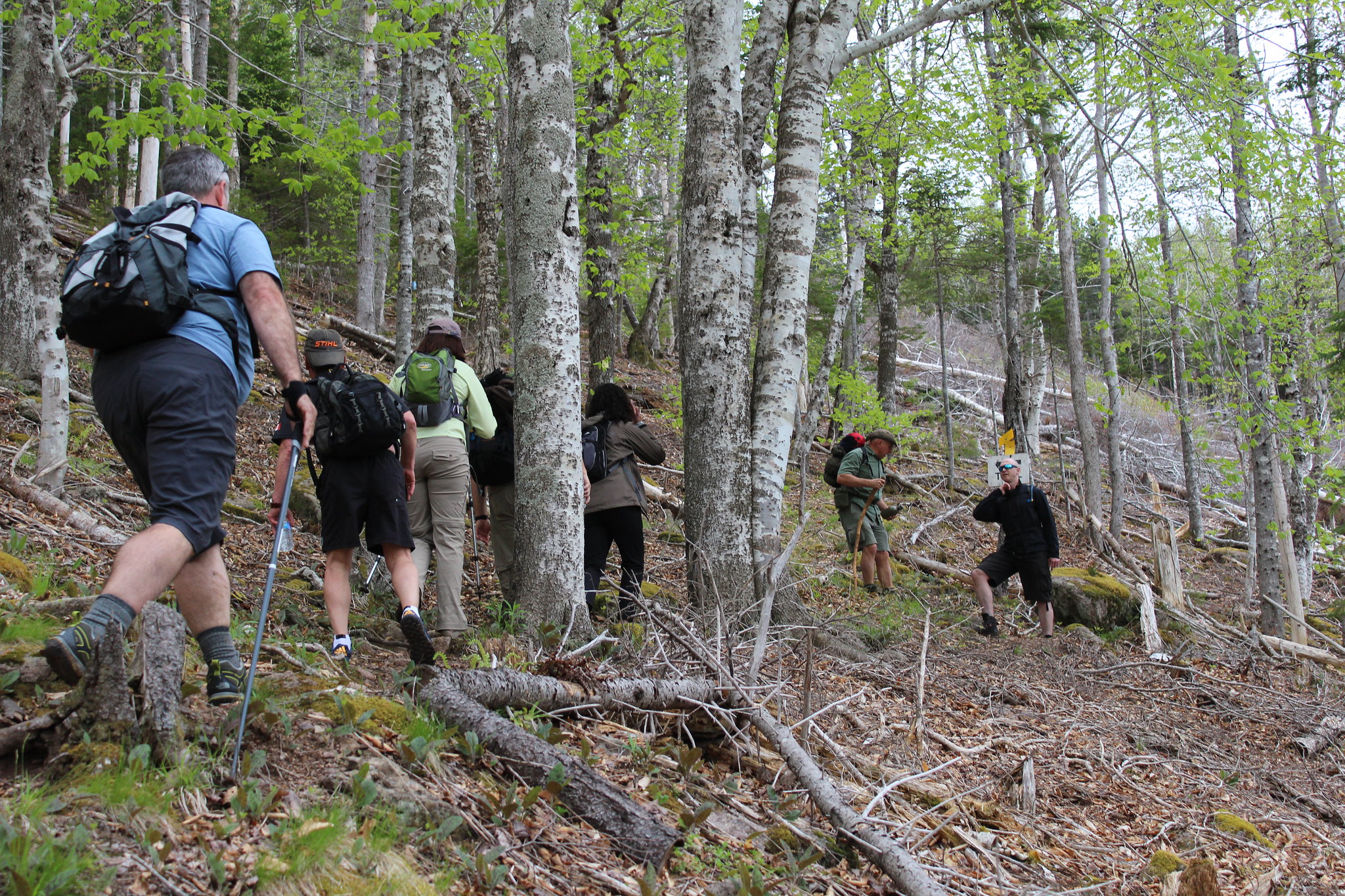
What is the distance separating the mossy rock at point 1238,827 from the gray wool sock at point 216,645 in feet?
17.4

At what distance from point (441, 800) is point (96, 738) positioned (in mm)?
1002

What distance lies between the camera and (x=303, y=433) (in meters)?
2.98

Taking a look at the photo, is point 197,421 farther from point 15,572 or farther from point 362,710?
A: point 15,572

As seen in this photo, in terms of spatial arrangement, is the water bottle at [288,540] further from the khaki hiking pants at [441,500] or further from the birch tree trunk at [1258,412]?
the birch tree trunk at [1258,412]

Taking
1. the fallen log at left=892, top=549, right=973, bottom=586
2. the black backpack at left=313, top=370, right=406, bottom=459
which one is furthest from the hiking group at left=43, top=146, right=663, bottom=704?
the fallen log at left=892, top=549, right=973, bottom=586

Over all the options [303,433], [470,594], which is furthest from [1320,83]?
[303,433]

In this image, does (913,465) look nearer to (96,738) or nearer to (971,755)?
(971,755)

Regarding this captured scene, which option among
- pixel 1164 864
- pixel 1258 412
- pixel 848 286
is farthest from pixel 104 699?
pixel 848 286

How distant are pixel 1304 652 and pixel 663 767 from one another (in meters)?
→ 9.15

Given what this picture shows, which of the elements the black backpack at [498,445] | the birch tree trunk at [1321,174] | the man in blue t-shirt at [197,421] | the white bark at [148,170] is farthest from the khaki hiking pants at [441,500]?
the white bark at [148,170]

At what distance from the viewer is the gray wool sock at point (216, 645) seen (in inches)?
115

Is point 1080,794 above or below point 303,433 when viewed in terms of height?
below

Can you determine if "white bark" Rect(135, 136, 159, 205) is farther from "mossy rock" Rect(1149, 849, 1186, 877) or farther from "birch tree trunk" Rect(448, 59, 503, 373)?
"mossy rock" Rect(1149, 849, 1186, 877)

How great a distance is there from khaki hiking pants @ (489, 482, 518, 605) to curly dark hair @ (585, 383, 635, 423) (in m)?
0.88
